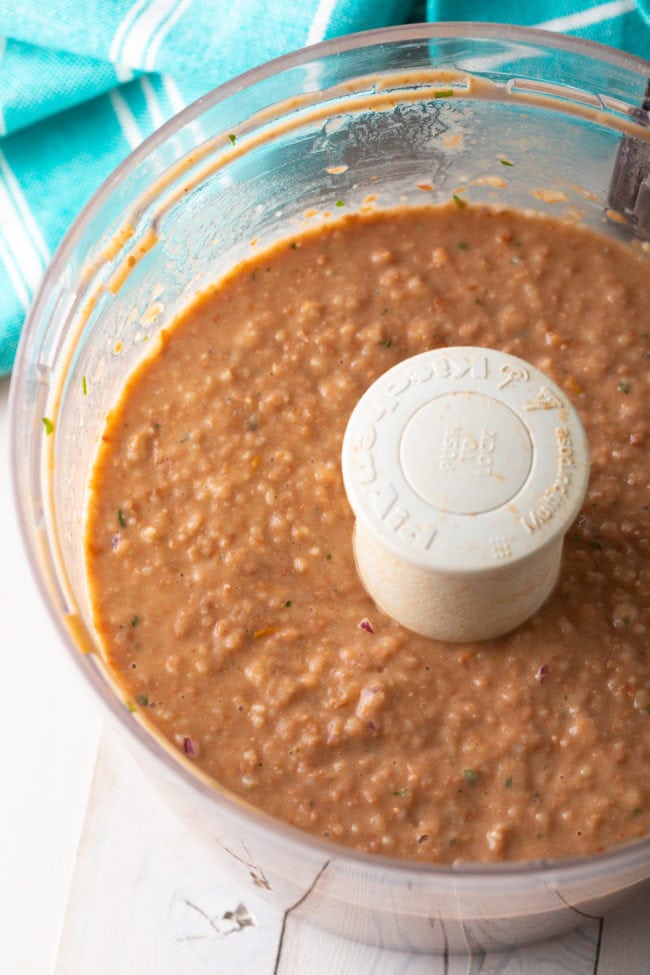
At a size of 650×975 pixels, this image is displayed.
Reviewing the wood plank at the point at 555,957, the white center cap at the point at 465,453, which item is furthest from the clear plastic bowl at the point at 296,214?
the white center cap at the point at 465,453

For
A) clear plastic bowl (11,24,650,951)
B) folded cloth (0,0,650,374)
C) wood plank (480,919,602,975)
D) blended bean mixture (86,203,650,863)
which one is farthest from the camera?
folded cloth (0,0,650,374)

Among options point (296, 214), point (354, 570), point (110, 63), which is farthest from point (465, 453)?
point (110, 63)

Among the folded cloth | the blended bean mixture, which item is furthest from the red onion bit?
the folded cloth

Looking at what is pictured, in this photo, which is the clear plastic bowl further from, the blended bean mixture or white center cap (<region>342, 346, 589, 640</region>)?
white center cap (<region>342, 346, 589, 640</region>)

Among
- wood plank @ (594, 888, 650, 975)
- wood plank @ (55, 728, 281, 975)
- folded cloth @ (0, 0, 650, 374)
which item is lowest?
wood plank @ (594, 888, 650, 975)

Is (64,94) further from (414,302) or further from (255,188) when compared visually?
(414,302)

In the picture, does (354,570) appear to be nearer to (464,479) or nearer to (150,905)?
(464,479)

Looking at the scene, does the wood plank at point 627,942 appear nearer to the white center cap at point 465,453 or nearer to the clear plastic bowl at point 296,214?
the clear plastic bowl at point 296,214
